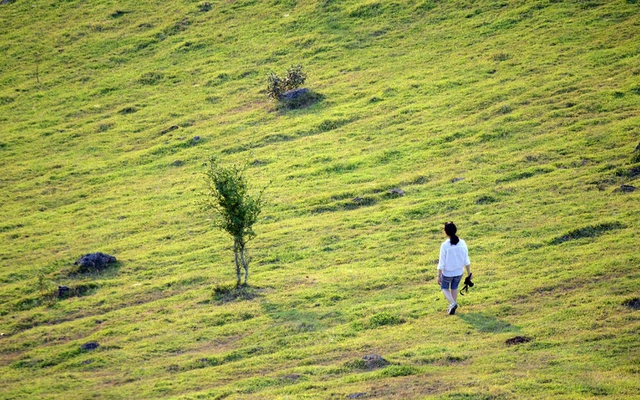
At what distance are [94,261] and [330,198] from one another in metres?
10.7

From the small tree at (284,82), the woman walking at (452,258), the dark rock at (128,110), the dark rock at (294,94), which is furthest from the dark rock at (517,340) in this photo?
the dark rock at (128,110)

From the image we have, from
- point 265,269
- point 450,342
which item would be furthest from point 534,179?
point 450,342

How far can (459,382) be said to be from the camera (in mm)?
16203

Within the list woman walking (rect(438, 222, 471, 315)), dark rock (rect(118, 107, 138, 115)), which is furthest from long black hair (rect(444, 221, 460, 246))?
dark rock (rect(118, 107, 138, 115))

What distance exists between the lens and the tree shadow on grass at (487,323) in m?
19.0

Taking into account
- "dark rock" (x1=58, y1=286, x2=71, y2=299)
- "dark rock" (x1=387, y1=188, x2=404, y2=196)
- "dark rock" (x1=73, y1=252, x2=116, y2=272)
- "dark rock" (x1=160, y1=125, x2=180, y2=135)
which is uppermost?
"dark rock" (x1=160, y1=125, x2=180, y2=135)

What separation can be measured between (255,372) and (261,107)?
96.8 ft

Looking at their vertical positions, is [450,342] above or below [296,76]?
below

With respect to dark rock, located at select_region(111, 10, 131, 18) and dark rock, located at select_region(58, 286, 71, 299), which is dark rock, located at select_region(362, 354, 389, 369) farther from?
dark rock, located at select_region(111, 10, 131, 18)

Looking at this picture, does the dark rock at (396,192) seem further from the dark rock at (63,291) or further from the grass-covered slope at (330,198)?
the dark rock at (63,291)

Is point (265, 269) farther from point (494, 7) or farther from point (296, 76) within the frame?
point (494, 7)

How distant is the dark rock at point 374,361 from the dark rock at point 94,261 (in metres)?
14.7

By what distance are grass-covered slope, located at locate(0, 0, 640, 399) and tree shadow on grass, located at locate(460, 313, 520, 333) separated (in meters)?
0.08

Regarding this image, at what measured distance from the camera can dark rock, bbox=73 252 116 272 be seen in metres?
29.2
